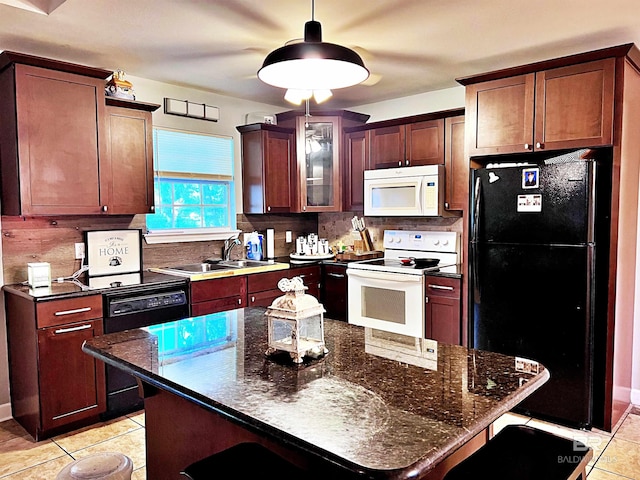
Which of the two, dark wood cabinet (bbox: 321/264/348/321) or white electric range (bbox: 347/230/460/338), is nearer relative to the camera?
white electric range (bbox: 347/230/460/338)

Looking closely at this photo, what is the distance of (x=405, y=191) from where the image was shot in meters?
4.19

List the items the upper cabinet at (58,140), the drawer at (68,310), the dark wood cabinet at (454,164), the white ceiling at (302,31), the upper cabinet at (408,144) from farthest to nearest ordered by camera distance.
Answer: the upper cabinet at (408,144) < the dark wood cabinet at (454,164) < the upper cabinet at (58,140) < the drawer at (68,310) < the white ceiling at (302,31)

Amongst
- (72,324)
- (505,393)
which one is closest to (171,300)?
(72,324)

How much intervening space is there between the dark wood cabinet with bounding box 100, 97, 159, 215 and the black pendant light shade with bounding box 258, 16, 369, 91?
1.81 meters

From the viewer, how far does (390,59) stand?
3443 millimetres

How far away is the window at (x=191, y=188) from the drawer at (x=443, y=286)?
1939 millimetres

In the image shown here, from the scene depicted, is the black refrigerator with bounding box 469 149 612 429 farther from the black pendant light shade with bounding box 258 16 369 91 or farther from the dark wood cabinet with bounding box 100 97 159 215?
the dark wood cabinet with bounding box 100 97 159 215

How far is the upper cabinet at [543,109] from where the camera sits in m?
2.94

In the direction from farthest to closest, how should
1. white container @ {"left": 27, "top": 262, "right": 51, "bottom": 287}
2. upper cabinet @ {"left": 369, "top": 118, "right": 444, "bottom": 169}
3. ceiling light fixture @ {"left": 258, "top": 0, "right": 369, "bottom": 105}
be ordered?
1. upper cabinet @ {"left": 369, "top": 118, "right": 444, "bottom": 169}
2. white container @ {"left": 27, "top": 262, "right": 51, "bottom": 287}
3. ceiling light fixture @ {"left": 258, "top": 0, "right": 369, "bottom": 105}

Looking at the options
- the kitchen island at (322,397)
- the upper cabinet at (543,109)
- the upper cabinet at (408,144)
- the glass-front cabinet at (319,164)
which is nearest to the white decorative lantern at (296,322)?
the kitchen island at (322,397)

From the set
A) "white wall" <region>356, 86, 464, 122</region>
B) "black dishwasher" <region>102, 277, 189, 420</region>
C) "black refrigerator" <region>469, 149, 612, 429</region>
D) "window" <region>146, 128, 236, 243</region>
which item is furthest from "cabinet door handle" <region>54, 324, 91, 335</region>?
"white wall" <region>356, 86, 464, 122</region>

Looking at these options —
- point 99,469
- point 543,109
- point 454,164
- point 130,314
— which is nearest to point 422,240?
point 454,164

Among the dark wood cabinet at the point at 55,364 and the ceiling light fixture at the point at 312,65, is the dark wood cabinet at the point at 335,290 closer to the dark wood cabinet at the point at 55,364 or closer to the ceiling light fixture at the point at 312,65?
the dark wood cabinet at the point at 55,364

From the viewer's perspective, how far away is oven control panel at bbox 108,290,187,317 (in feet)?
10.5
